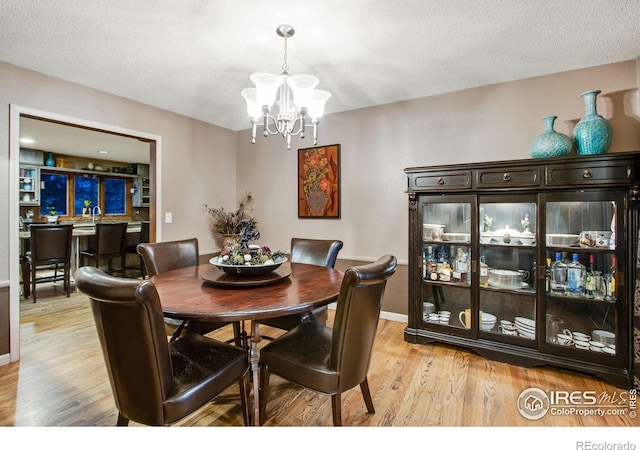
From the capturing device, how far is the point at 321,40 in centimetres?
209

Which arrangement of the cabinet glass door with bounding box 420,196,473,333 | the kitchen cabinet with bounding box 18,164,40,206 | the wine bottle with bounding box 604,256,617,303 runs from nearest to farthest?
the wine bottle with bounding box 604,256,617,303 → the cabinet glass door with bounding box 420,196,473,333 → the kitchen cabinet with bounding box 18,164,40,206

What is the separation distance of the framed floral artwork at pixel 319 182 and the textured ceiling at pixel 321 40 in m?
0.88

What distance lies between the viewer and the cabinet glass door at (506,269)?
246 cm

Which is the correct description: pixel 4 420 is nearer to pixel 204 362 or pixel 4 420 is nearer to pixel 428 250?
pixel 204 362

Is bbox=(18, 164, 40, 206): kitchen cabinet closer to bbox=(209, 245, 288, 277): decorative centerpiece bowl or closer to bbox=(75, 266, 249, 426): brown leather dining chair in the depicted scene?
bbox=(209, 245, 288, 277): decorative centerpiece bowl

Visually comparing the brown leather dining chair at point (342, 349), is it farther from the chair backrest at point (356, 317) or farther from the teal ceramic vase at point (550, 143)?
the teal ceramic vase at point (550, 143)

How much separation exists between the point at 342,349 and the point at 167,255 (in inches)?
64.9

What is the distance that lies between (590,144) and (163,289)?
9.73ft

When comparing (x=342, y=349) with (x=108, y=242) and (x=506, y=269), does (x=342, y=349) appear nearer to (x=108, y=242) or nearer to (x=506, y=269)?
(x=506, y=269)

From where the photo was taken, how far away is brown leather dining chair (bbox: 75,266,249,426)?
1.13 meters

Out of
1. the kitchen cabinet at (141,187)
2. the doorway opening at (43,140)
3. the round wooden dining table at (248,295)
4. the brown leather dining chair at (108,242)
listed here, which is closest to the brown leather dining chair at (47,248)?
the brown leather dining chair at (108,242)

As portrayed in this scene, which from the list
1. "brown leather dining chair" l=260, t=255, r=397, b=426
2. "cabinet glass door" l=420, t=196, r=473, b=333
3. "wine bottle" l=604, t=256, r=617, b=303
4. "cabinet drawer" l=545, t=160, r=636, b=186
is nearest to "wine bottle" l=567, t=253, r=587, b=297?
"wine bottle" l=604, t=256, r=617, b=303
